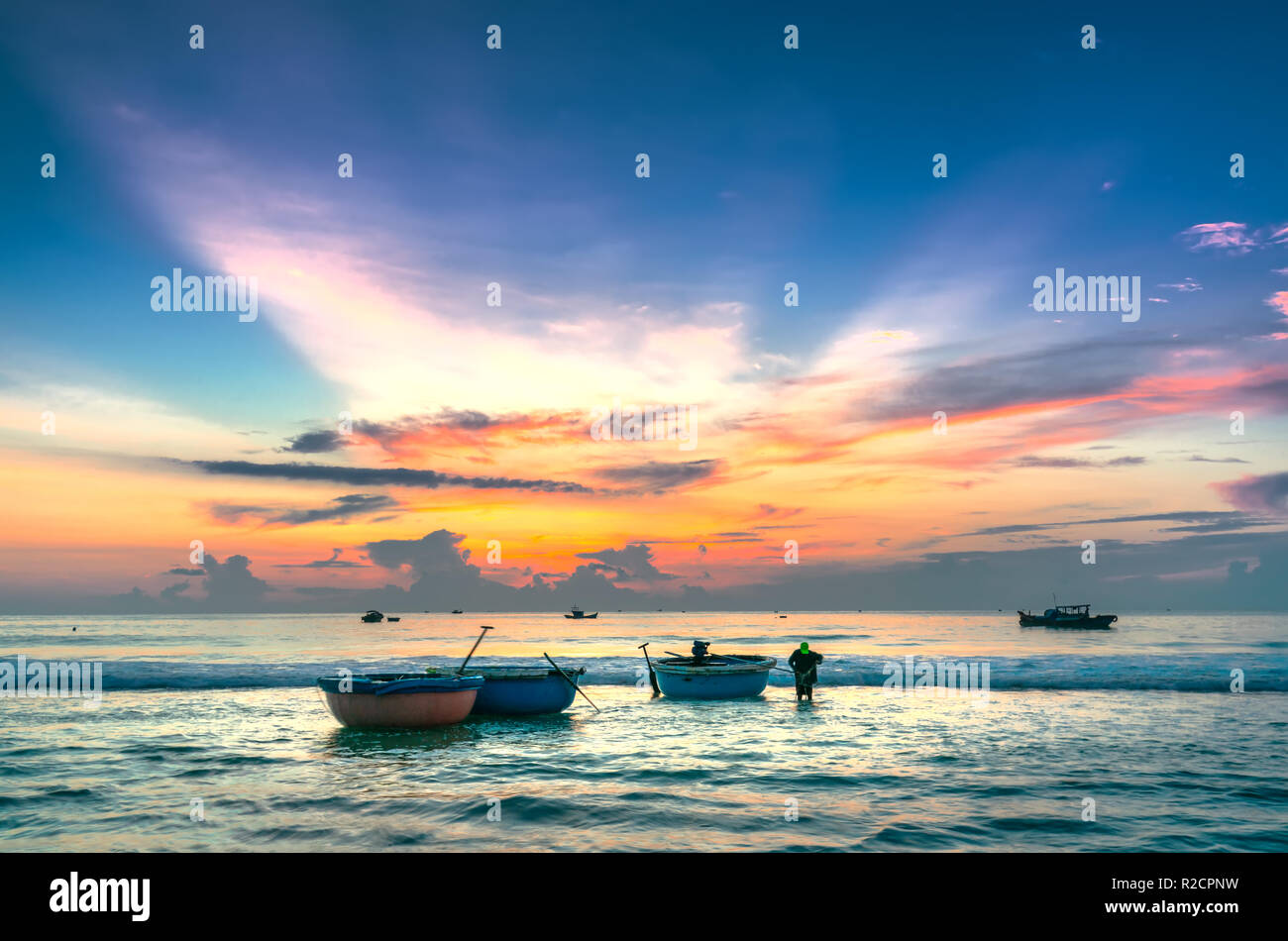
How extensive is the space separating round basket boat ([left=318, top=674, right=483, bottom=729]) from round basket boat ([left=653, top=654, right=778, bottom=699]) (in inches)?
480

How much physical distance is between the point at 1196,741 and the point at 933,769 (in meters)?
10.5

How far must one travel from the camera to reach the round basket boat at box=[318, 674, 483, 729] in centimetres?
2322

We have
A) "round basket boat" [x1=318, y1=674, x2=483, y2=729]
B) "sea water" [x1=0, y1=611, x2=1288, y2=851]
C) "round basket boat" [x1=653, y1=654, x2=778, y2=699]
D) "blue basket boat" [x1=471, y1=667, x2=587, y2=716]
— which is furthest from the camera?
"round basket boat" [x1=653, y1=654, x2=778, y2=699]

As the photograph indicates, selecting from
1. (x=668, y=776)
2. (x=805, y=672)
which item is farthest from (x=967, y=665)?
(x=668, y=776)

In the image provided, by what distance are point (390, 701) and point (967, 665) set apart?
149 feet

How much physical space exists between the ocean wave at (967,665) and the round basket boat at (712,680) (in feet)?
31.1

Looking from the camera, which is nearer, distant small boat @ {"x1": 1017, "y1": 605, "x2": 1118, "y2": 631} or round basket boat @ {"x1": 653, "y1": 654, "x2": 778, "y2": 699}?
round basket boat @ {"x1": 653, "y1": 654, "x2": 778, "y2": 699}

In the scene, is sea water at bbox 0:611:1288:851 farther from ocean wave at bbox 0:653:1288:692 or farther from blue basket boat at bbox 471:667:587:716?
ocean wave at bbox 0:653:1288:692

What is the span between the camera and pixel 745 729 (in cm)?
2516

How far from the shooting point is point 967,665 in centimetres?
5500

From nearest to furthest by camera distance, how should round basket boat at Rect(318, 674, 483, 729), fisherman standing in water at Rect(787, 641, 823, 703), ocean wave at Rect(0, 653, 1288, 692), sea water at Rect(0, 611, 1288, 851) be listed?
sea water at Rect(0, 611, 1288, 851), round basket boat at Rect(318, 674, 483, 729), fisherman standing in water at Rect(787, 641, 823, 703), ocean wave at Rect(0, 653, 1288, 692)

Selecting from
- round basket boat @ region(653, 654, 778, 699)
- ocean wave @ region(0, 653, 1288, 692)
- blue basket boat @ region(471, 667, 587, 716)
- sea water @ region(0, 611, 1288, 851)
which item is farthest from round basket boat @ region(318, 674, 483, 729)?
ocean wave @ region(0, 653, 1288, 692)

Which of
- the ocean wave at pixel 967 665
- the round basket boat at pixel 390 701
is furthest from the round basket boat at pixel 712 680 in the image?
the round basket boat at pixel 390 701

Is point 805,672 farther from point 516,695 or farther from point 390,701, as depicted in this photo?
point 390,701
